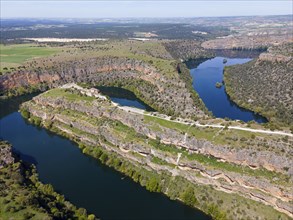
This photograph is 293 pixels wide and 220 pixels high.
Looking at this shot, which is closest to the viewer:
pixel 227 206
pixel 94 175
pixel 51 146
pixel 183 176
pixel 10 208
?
pixel 10 208

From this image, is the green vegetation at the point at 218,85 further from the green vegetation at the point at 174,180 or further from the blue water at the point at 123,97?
the green vegetation at the point at 174,180

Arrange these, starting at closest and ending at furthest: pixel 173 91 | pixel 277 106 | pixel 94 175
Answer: pixel 94 175
pixel 277 106
pixel 173 91

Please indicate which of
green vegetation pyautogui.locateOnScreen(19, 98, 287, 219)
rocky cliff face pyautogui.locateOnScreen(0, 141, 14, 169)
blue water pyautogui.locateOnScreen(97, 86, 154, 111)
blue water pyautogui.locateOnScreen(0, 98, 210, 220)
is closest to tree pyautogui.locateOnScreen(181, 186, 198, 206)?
green vegetation pyautogui.locateOnScreen(19, 98, 287, 219)

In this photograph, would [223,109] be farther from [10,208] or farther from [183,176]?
[10,208]

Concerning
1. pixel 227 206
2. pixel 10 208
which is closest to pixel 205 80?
pixel 227 206

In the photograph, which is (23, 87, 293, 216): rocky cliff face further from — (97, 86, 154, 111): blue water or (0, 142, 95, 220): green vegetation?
(97, 86, 154, 111): blue water

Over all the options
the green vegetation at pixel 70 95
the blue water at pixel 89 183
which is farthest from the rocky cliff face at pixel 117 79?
the blue water at pixel 89 183

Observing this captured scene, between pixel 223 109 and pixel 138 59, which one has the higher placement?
pixel 138 59

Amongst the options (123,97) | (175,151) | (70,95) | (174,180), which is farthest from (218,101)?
(174,180)
